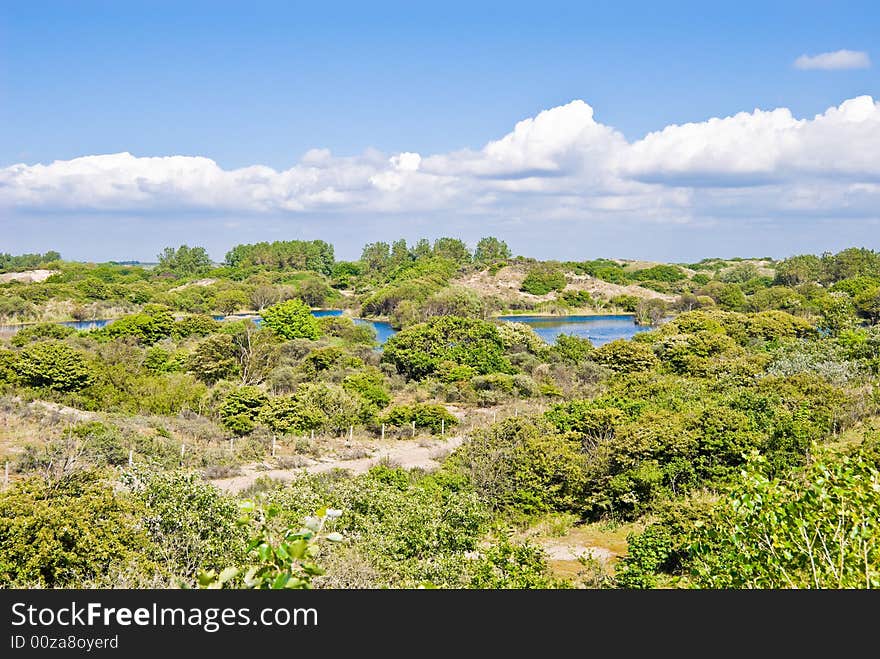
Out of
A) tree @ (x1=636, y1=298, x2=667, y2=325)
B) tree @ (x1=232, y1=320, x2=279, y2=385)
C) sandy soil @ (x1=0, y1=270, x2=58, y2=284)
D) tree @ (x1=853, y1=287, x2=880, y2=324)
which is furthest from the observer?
sandy soil @ (x1=0, y1=270, x2=58, y2=284)

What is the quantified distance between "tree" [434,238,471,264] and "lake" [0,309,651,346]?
46172 millimetres

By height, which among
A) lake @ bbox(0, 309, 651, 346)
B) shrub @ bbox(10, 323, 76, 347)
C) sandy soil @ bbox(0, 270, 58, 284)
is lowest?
lake @ bbox(0, 309, 651, 346)

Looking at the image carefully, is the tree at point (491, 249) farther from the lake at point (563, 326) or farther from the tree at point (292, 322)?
the tree at point (292, 322)

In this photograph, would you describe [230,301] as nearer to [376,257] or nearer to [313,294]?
[313,294]

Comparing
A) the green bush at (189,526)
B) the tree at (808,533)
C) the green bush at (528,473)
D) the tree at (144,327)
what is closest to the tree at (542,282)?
the tree at (144,327)

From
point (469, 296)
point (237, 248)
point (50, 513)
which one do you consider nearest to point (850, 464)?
point (50, 513)

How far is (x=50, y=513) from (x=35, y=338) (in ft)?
148

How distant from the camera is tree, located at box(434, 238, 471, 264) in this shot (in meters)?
151

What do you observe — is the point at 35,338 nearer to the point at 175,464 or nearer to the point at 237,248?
the point at 175,464

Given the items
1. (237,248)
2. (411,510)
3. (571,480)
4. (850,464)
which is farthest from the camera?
(237,248)

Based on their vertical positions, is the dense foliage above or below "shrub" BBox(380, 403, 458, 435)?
above

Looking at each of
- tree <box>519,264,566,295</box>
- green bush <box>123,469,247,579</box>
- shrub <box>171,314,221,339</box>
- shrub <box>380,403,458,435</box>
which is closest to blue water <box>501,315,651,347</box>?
tree <box>519,264,566,295</box>

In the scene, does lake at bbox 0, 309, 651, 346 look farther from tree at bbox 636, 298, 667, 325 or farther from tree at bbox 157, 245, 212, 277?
tree at bbox 157, 245, 212, 277

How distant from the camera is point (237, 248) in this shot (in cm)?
16175
